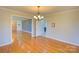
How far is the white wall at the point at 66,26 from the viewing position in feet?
15.6

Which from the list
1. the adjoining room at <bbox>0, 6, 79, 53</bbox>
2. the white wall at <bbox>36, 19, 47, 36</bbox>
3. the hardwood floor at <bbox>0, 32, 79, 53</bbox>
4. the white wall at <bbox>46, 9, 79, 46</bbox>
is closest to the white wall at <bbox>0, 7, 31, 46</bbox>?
the adjoining room at <bbox>0, 6, 79, 53</bbox>

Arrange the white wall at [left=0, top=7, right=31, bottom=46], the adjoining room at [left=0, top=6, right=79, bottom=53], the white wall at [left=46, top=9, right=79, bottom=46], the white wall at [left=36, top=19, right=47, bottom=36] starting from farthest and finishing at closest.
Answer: the white wall at [left=36, top=19, right=47, bottom=36], the white wall at [left=46, top=9, right=79, bottom=46], the white wall at [left=0, top=7, right=31, bottom=46], the adjoining room at [left=0, top=6, right=79, bottom=53]

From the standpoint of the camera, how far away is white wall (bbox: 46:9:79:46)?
476 centimetres

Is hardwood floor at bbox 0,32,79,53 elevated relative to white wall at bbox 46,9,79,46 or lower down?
lower down

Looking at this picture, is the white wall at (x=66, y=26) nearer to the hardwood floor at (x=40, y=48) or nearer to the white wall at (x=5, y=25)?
the hardwood floor at (x=40, y=48)

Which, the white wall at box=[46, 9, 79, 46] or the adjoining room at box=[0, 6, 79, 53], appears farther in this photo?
the white wall at box=[46, 9, 79, 46]

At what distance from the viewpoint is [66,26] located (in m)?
5.33

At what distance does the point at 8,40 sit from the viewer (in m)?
4.85

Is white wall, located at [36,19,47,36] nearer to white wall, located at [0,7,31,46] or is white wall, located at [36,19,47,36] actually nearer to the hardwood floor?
the hardwood floor

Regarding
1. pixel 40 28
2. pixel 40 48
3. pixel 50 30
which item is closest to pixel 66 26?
pixel 50 30

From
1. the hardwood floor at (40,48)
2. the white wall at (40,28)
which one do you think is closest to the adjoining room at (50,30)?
the hardwood floor at (40,48)

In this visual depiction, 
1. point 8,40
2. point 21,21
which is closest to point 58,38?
point 8,40

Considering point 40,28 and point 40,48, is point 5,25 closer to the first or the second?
point 40,48
